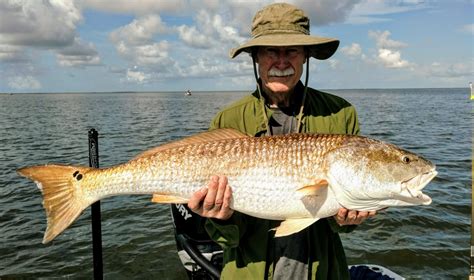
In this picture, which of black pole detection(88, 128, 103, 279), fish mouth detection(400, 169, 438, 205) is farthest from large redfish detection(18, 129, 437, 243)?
black pole detection(88, 128, 103, 279)

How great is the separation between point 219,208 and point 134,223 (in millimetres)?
8534

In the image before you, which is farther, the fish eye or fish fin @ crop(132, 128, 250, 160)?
fish fin @ crop(132, 128, 250, 160)

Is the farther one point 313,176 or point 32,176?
point 32,176

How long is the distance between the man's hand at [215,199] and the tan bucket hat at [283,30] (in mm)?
1178

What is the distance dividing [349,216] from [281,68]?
1333 millimetres

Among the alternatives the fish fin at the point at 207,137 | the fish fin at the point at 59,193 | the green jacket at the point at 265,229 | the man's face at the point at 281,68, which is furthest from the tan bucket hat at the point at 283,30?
the fish fin at the point at 59,193

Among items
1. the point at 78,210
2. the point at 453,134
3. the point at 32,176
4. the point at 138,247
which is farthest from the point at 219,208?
the point at 453,134

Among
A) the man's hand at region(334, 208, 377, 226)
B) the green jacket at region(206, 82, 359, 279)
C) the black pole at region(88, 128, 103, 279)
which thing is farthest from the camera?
the black pole at region(88, 128, 103, 279)

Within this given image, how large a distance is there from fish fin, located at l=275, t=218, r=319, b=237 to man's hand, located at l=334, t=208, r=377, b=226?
0.71 feet

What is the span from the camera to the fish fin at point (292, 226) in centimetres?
326

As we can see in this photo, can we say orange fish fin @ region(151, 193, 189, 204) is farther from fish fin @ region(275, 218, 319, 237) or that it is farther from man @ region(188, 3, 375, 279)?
fish fin @ region(275, 218, 319, 237)

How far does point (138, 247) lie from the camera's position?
1005cm

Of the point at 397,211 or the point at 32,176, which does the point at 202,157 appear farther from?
the point at 397,211

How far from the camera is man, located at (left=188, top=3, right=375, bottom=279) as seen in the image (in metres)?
3.46
